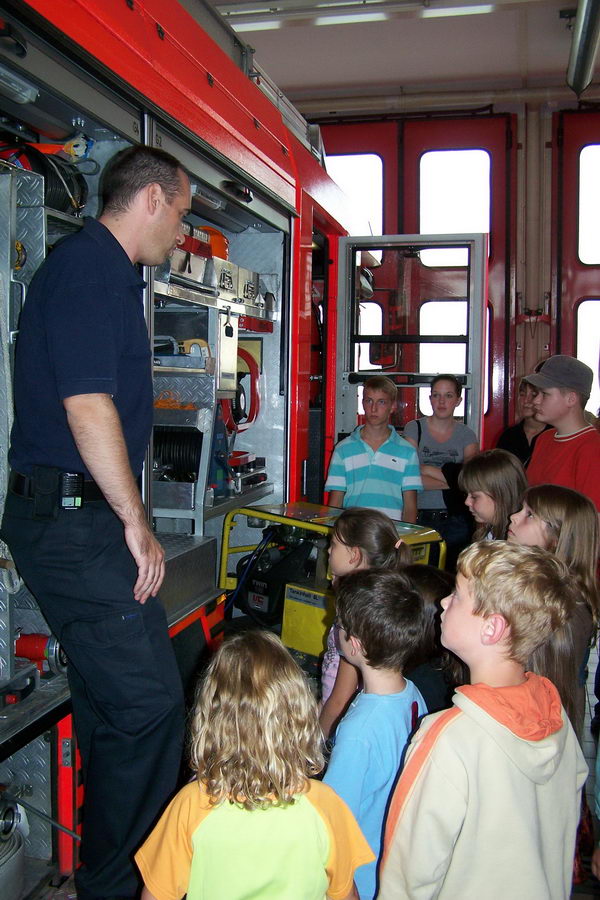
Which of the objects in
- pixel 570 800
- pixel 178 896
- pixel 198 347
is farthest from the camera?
pixel 198 347

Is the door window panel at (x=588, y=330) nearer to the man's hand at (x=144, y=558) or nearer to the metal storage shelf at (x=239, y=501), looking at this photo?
the metal storage shelf at (x=239, y=501)

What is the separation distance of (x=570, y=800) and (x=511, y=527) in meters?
1.15

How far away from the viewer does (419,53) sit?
7.41 metres

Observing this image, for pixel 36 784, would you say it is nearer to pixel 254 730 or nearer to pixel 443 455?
pixel 254 730

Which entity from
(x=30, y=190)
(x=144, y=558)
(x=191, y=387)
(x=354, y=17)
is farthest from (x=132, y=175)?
(x=354, y=17)

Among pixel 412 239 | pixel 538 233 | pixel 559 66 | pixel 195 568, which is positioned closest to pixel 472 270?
pixel 412 239

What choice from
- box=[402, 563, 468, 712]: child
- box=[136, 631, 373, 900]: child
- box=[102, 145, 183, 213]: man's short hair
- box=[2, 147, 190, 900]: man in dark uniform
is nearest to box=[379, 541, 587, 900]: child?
box=[136, 631, 373, 900]: child

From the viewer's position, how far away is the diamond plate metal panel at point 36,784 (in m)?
2.55

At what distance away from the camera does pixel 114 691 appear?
226 centimetres

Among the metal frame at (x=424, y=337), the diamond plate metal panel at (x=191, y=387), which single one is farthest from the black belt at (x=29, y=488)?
the metal frame at (x=424, y=337)

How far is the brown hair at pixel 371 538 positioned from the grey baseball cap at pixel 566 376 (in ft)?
3.44

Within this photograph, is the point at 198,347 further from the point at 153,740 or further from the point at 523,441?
the point at 523,441

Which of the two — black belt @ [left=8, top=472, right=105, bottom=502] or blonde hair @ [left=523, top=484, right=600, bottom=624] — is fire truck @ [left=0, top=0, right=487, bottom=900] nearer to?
black belt @ [left=8, top=472, right=105, bottom=502]

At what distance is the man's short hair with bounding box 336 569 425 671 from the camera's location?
2.14m
